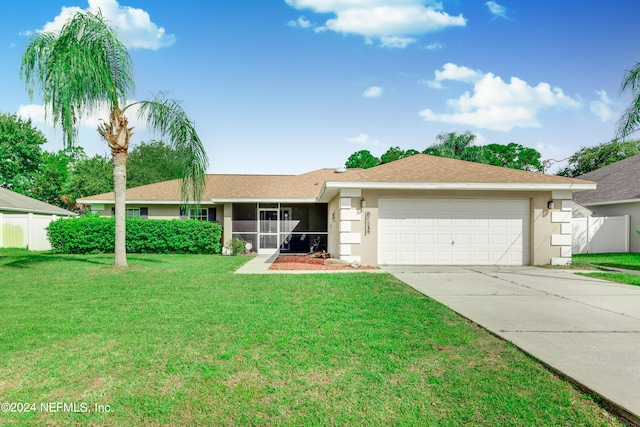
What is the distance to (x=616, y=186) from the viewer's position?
19203mm

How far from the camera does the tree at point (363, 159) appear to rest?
139 feet

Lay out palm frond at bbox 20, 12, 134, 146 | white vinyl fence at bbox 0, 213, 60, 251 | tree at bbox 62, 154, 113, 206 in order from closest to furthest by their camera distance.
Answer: palm frond at bbox 20, 12, 134, 146
white vinyl fence at bbox 0, 213, 60, 251
tree at bbox 62, 154, 113, 206

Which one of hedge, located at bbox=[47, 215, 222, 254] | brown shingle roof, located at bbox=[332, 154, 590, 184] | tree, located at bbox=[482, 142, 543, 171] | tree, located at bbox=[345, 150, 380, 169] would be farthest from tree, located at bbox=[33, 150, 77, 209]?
tree, located at bbox=[482, 142, 543, 171]

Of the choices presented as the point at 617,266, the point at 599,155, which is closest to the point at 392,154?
the point at 599,155

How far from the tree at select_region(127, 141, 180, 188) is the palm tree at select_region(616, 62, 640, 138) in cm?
4341

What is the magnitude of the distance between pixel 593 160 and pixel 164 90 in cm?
4189

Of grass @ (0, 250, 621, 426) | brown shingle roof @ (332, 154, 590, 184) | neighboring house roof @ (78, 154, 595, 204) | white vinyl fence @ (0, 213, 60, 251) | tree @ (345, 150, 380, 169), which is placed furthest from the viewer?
tree @ (345, 150, 380, 169)

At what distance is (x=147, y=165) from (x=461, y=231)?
147ft

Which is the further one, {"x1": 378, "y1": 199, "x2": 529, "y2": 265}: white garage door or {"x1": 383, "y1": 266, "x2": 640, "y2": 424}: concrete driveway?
{"x1": 378, "y1": 199, "x2": 529, "y2": 265}: white garage door

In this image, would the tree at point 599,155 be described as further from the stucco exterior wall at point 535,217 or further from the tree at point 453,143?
the stucco exterior wall at point 535,217

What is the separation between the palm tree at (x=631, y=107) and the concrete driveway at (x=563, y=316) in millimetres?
4702

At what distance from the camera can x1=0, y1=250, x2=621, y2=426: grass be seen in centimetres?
260

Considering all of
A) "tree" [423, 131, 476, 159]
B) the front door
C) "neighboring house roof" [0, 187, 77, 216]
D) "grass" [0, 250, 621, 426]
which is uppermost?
"tree" [423, 131, 476, 159]

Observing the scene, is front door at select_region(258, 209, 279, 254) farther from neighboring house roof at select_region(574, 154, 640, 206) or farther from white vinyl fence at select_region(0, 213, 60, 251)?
neighboring house roof at select_region(574, 154, 640, 206)
